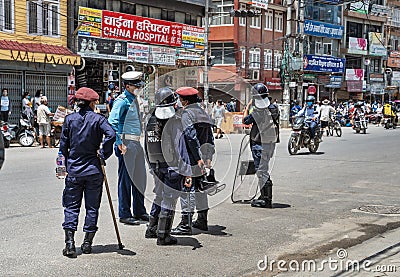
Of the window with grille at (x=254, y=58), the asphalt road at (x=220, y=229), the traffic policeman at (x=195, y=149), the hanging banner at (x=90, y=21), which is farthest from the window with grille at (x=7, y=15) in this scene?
the window with grille at (x=254, y=58)

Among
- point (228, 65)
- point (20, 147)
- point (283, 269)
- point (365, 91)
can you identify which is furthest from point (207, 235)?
point (365, 91)

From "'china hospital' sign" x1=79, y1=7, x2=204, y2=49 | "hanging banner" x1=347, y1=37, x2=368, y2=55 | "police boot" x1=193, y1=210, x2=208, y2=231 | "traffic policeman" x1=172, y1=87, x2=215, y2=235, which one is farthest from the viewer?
"hanging banner" x1=347, y1=37, x2=368, y2=55

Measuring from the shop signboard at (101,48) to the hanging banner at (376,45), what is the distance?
110 ft

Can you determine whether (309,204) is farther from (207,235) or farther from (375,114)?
(375,114)

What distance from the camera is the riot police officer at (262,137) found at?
346 inches

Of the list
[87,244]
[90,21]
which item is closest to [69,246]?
[87,244]

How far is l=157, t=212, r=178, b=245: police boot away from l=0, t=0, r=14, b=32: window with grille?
17.4 m

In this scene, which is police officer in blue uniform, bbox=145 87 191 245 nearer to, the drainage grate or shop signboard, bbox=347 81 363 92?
the drainage grate

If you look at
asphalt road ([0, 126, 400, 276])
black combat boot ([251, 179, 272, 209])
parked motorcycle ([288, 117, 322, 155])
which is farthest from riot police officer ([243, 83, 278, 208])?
parked motorcycle ([288, 117, 322, 155])

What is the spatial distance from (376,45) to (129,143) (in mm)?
51478

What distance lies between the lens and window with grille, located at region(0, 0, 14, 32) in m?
21.8

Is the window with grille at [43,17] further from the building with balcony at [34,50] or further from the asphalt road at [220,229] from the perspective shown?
the asphalt road at [220,229]

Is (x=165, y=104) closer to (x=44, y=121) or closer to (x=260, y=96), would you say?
(x=260, y=96)

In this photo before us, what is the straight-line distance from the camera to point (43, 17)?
77.8ft
